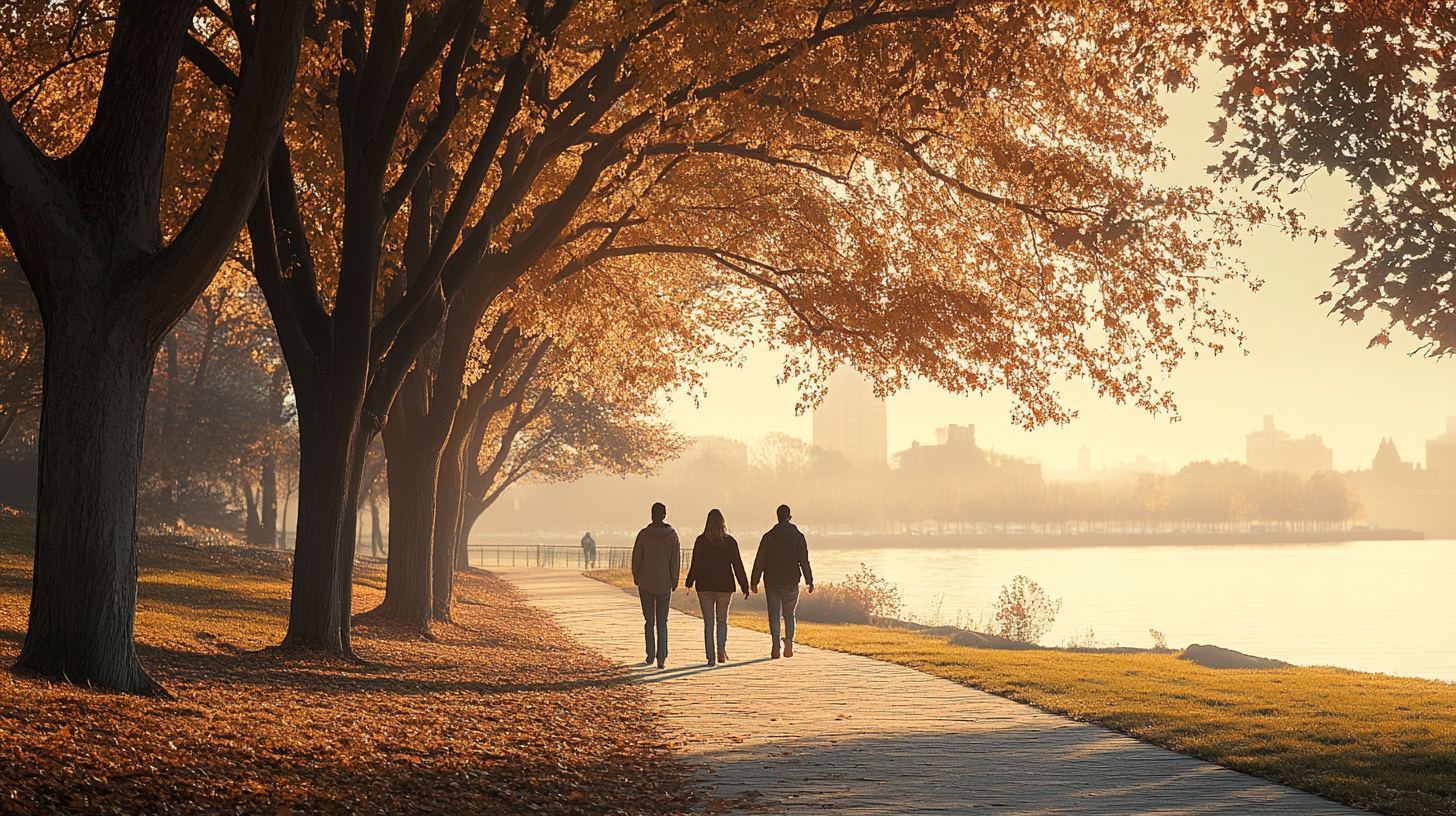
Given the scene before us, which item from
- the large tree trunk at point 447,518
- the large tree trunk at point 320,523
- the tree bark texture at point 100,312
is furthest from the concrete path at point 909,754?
the large tree trunk at point 447,518

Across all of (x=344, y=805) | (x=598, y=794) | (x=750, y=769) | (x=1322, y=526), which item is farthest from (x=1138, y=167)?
(x=1322, y=526)

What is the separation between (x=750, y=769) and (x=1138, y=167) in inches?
391

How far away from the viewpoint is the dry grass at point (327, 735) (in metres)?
5.55

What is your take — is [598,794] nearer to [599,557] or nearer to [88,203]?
[88,203]

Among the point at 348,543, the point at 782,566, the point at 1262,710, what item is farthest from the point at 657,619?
the point at 1262,710

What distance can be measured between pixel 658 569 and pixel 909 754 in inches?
223

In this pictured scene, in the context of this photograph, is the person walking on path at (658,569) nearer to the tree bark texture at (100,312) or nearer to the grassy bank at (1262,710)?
the grassy bank at (1262,710)

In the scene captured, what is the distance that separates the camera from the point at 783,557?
1412cm

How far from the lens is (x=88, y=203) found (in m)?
7.52

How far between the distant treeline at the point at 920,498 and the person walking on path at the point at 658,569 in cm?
11521

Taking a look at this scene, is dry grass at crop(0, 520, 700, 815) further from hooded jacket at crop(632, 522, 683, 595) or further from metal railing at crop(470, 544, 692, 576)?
metal railing at crop(470, 544, 692, 576)

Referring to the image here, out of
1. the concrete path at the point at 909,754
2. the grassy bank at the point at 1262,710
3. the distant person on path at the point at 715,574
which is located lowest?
the grassy bank at the point at 1262,710

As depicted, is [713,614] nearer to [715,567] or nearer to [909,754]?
[715,567]

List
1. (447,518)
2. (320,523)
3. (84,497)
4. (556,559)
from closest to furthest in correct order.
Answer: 1. (84,497)
2. (320,523)
3. (447,518)
4. (556,559)
